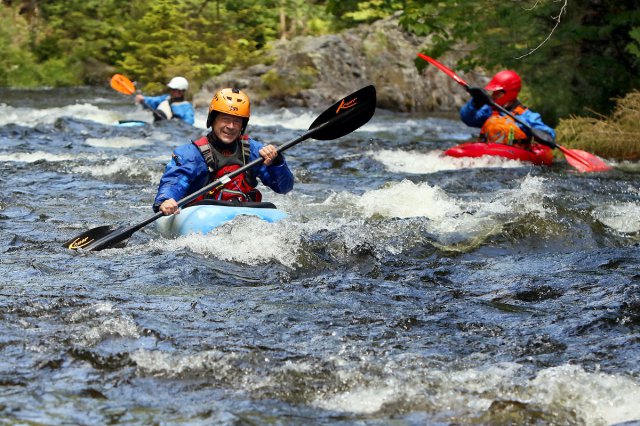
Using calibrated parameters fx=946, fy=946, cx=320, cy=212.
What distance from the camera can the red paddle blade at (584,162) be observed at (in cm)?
1138

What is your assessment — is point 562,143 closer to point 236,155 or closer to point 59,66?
point 236,155

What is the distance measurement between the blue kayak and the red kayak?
200 inches

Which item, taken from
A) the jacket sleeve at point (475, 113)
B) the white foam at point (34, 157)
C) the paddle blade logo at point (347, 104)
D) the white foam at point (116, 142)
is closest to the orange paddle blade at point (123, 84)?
the white foam at point (116, 142)

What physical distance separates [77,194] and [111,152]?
3.55m

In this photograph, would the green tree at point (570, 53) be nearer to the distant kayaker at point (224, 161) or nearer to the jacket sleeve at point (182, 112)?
the jacket sleeve at point (182, 112)

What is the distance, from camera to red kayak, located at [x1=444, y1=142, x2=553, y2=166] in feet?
37.7

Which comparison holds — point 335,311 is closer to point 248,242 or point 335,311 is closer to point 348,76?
point 248,242

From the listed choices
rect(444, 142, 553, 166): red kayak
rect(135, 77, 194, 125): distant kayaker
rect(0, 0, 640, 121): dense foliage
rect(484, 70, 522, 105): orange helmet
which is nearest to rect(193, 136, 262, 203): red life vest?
rect(444, 142, 553, 166): red kayak

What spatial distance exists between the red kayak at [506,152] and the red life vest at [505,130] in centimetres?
13

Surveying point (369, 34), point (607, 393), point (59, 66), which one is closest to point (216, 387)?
point (607, 393)

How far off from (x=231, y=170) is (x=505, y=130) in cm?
561

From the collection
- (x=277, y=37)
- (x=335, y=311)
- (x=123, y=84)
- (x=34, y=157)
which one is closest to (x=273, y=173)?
(x=335, y=311)

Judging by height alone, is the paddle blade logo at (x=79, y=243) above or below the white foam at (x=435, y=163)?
above

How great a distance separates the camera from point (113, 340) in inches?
172
